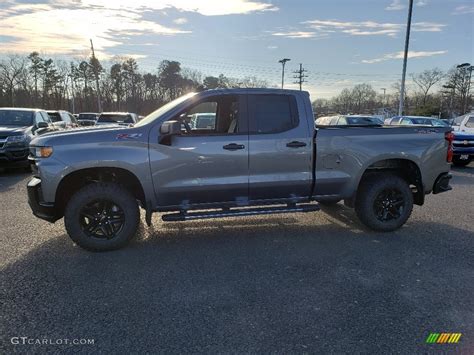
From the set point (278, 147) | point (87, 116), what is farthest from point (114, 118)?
point (87, 116)

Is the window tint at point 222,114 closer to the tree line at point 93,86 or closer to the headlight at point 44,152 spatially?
the headlight at point 44,152

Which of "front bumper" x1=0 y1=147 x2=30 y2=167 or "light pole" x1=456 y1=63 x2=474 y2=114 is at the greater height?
"light pole" x1=456 y1=63 x2=474 y2=114

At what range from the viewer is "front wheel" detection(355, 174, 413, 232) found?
221 inches

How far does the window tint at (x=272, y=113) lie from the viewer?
17.0ft

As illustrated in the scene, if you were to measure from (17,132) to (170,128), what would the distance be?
8262 mm

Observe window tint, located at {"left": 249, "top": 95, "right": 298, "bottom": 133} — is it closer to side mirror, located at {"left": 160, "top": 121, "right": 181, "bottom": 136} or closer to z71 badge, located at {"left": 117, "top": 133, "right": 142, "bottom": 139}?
side mirror, located at {"left": 160, "top": 121, "right": 181, "bottom": 136}

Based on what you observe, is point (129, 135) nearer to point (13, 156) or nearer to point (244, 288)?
point (244, 288)

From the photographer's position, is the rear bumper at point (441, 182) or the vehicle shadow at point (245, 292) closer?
the vehicle shadow at point (245, 292)

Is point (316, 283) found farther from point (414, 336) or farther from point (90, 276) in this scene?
point (90, 276)

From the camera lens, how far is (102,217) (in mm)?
4875

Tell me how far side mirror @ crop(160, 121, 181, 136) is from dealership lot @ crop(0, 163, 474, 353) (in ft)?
5.13

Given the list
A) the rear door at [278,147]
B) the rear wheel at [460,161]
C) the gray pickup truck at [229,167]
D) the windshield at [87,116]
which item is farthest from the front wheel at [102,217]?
the windshield at [87,116]

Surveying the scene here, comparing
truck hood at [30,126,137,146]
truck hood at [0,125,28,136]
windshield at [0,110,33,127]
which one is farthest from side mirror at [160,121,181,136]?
windshield at [0,110,33,127]

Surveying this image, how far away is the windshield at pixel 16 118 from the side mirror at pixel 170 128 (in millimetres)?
9220
